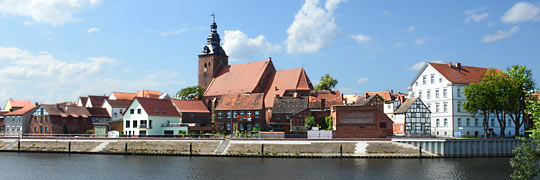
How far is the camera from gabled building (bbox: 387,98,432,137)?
6644 cm

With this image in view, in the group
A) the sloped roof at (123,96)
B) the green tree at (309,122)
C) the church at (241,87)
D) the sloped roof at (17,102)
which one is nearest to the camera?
the green tree at (309,122)

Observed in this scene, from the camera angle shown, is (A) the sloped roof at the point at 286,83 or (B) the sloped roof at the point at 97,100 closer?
(A) the sloped roof at the point at 286,83

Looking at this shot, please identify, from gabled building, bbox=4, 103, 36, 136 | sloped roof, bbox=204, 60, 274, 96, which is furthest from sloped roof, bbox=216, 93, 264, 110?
gabled building, bbox=4, 103, 36, 136

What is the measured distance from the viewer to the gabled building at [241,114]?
79.6 m

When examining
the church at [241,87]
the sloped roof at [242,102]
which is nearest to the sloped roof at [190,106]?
the church at [241,87]

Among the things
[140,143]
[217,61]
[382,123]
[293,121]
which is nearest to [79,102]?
[217,61]

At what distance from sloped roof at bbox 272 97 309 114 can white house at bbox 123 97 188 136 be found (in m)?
14.6

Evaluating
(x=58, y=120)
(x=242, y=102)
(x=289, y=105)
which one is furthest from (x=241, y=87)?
(x=58, y=120)

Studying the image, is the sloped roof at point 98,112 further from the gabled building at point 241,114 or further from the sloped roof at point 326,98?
the sloped roof at point 326,98

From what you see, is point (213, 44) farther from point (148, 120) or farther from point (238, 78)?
point (148, 120)

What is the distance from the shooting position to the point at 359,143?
56.9m

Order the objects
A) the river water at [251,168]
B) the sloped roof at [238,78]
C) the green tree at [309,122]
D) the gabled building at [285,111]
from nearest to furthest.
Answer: the river water at [251,168] → the green tree at [309,122] → the gabled building at [285,111] → the sloped roof at [238,78]

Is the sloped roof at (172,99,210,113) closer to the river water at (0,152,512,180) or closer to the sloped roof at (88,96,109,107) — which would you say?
the sloped roof at (88,96,109,107)

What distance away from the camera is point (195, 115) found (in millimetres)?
88000
